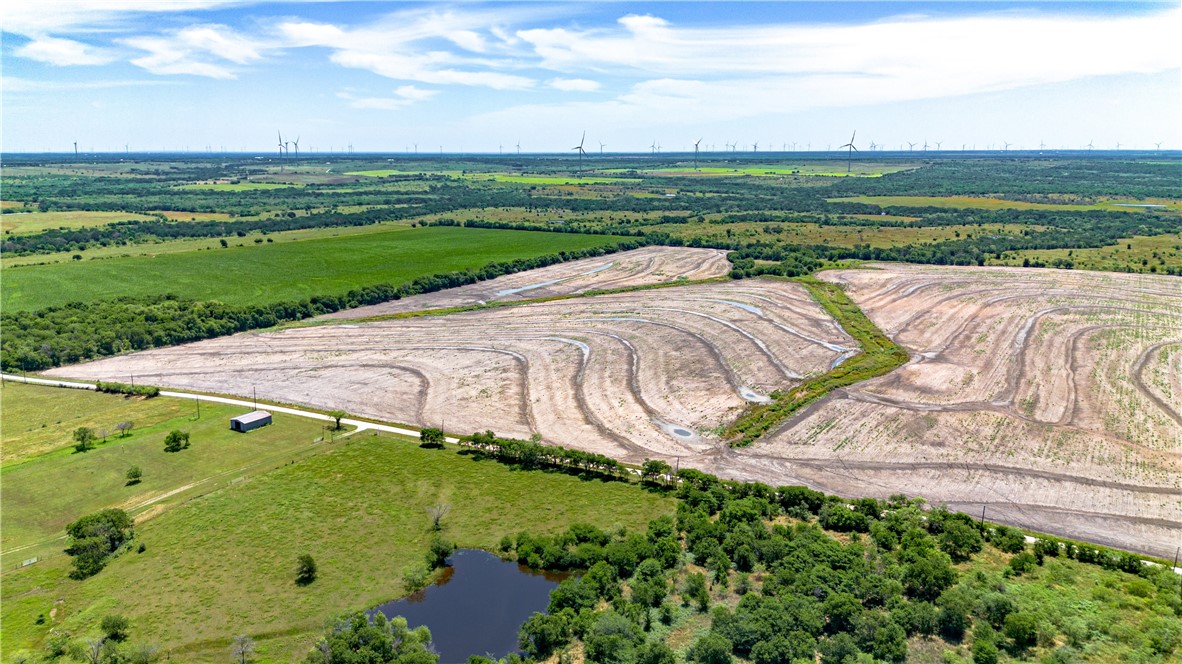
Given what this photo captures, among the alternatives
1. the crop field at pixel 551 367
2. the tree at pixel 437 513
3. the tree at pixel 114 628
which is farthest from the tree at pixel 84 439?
the tree at pixel 437 513

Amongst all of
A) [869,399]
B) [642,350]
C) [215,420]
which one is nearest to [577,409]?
[642,350]

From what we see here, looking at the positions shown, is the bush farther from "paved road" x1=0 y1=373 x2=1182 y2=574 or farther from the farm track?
the farm track

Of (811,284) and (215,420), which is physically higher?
(811,284)

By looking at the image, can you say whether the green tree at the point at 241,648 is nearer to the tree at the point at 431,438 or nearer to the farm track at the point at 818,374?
the tree at the point at 431,438

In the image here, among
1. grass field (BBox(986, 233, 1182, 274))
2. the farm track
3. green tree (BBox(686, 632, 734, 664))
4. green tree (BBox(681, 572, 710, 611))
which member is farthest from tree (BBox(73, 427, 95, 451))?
grass field (BBox(986, 233, 1182, 274))

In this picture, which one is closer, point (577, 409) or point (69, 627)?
point (69, 627)

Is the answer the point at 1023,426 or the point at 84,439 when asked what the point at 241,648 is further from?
the point at 1023,426

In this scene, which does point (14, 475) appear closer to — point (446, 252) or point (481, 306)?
point (481, 306)
